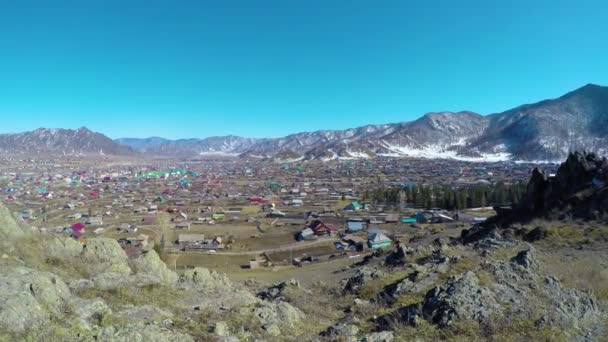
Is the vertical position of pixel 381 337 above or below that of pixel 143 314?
below

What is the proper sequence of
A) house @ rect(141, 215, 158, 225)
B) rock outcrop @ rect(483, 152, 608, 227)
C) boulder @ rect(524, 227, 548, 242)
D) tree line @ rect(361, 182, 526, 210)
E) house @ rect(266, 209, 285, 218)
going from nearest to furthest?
boulder @ rect(524, 227, 548, 242) → rock outcrop @ rect(483, 152, 608, 227) → house @ rect(141, 215, 158, 225) → tree line @ rect(361, 182, 526, 210) → house @ rect(266, 209, 285, 218)

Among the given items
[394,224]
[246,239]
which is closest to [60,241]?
[246,239]

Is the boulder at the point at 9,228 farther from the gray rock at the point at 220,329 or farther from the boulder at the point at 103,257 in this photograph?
the gray rock at the point at 220,329

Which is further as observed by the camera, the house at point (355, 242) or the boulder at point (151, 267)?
the house at point (355, 242)

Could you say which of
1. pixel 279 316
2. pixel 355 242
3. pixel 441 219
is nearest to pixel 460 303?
pixel 279 316

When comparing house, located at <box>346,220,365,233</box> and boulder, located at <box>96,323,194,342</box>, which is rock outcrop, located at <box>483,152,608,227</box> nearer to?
boulder, located at <box>96,323,194,342</box>

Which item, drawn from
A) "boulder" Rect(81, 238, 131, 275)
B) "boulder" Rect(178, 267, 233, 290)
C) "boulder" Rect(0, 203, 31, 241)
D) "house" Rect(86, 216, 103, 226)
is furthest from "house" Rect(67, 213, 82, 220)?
"boulder" Rect(178, 267, 233, 290)

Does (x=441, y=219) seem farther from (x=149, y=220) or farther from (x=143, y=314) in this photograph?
(x=143, y=314)

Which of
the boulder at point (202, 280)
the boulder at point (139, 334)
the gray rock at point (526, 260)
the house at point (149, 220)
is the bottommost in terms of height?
the house at point (149, 220)

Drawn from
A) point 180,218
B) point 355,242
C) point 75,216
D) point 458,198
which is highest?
point 458,198

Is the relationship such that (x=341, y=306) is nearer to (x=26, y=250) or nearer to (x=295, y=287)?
(x=295, y=287)

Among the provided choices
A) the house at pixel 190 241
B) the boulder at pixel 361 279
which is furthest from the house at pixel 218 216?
the boulder at pixel 361 279
